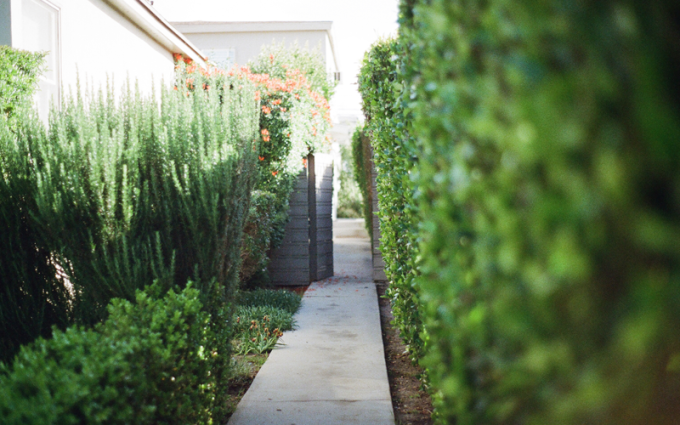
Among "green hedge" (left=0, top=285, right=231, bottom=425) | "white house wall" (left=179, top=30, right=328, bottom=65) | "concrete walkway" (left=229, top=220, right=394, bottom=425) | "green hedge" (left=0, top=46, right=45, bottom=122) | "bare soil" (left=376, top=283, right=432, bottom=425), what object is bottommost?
"bare soil" (left=376, top=283, right=432, bottom=425)

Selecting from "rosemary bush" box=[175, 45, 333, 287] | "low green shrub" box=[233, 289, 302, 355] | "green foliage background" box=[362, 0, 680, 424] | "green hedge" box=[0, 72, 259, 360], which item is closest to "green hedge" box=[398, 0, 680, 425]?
"green foliage background" box=[362, 0, 680, 424]

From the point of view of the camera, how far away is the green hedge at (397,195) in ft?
10.1

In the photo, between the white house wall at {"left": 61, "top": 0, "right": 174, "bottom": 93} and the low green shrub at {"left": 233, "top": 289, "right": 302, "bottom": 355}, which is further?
the white house wall at {"left": 61, "top": 0, "right": 174, "bottom": 93}

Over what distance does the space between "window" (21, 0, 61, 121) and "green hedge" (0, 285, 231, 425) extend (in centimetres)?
398

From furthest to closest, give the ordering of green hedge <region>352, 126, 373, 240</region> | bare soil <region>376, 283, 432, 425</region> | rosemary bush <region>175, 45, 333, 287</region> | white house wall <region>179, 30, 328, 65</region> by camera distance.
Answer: white house wall <region>179, 30, 328, 65</region> → green hedge <region>352, 126, 373, 240</region> → rosemary bush <region>175, 45, 333, 287</region> → bare soil <region>376, 283, 432, 425</region>

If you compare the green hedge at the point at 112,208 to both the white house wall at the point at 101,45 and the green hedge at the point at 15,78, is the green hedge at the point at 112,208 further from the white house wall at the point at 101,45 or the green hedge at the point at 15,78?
the white house wall at the point at 101,45

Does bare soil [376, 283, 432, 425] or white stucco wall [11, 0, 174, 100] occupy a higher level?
white stucco wall [11, 0, 174, 100]

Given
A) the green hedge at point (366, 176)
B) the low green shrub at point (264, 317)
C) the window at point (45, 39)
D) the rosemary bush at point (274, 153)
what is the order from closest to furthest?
the low green shrub at point (264, 317), the window at point (45, 39), the rosemary bush at point (274, 153), the green hedge at point (366, 176)

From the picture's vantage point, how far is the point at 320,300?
22.2 ft

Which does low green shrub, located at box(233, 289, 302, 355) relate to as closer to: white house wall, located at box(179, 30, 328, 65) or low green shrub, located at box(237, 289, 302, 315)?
low green shrub, located at box(237, 289, 302, 315)

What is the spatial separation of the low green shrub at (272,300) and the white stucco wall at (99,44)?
293 centimetres

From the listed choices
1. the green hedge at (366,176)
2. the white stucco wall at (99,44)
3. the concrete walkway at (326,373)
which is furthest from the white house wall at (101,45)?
the green hedge at (366,176)

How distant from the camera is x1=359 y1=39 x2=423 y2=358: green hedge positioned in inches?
121

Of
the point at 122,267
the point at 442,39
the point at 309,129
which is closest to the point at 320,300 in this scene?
the point at 309,129
